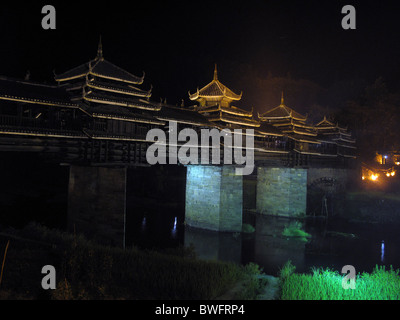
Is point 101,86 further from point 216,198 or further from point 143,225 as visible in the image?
point 143,225

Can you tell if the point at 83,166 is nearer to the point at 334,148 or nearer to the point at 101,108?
the point at 101,108

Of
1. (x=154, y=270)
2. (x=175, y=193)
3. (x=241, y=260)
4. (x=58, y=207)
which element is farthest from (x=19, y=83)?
(x=175, y=193)

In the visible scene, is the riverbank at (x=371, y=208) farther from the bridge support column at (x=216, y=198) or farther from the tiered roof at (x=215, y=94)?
the tiered roof at (x=215, y=94)

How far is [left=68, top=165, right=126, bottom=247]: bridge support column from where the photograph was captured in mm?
15578

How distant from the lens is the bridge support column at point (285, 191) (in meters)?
27.8

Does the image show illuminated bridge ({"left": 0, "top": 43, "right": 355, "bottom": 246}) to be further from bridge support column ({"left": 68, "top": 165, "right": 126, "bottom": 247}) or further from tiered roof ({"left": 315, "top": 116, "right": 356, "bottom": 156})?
tiered roof ({"left": 315, "top": 116, "right": 356, "bottom": 156})

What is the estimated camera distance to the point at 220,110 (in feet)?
77.2

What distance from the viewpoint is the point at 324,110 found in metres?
54.5

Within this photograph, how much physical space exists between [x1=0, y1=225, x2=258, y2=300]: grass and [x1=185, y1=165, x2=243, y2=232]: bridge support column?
35.9 ft

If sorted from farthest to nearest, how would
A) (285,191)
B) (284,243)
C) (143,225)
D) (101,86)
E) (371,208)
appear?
(371,208) < (285,191) < (143,225) < (284,243) < (101,86)

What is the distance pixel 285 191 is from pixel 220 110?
10.0 metres

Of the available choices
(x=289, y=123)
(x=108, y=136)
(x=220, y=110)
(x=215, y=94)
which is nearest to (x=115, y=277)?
(x=108, y=136)

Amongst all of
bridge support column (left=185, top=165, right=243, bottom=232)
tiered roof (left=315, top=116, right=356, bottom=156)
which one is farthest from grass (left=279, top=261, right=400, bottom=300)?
tiered roof (left=315, top=116, right=356, bottom=156)
